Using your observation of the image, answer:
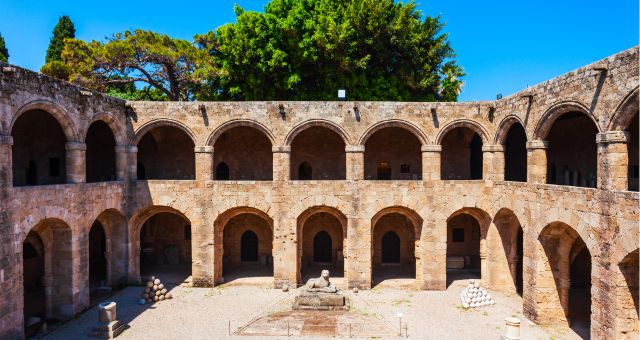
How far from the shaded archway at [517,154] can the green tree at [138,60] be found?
18.4 m

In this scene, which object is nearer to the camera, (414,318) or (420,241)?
(414,318)

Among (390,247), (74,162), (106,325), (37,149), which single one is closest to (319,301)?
(106,325)

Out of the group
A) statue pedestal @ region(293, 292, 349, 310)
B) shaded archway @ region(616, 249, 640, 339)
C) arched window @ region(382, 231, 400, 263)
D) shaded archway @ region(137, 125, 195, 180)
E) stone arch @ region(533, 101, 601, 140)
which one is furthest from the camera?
arched window @ region(382, 231, 400, 263)

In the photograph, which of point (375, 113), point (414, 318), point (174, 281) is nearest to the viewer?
point (414, 318)

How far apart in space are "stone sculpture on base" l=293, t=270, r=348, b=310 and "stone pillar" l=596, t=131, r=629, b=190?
9912 millimetres

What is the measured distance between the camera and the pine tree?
106 ft

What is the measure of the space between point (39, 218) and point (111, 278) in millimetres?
6313

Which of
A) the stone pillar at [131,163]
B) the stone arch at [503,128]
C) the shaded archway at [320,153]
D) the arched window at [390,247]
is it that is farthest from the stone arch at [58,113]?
the stone arch at [503,128]

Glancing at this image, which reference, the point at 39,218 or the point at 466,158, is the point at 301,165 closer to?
the point at 466,158

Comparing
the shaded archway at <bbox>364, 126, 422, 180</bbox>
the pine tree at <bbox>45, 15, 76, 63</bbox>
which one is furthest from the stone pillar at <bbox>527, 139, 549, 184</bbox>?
the pine tree at <bbox>45, 15, 76, 63</bbox>

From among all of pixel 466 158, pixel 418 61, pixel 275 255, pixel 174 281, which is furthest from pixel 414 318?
pixel 418 61

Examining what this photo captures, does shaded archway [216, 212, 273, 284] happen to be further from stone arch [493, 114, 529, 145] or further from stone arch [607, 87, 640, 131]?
stone arch [607, 87, 640, 131]

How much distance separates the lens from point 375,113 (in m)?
17.9

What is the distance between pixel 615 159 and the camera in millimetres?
10930
